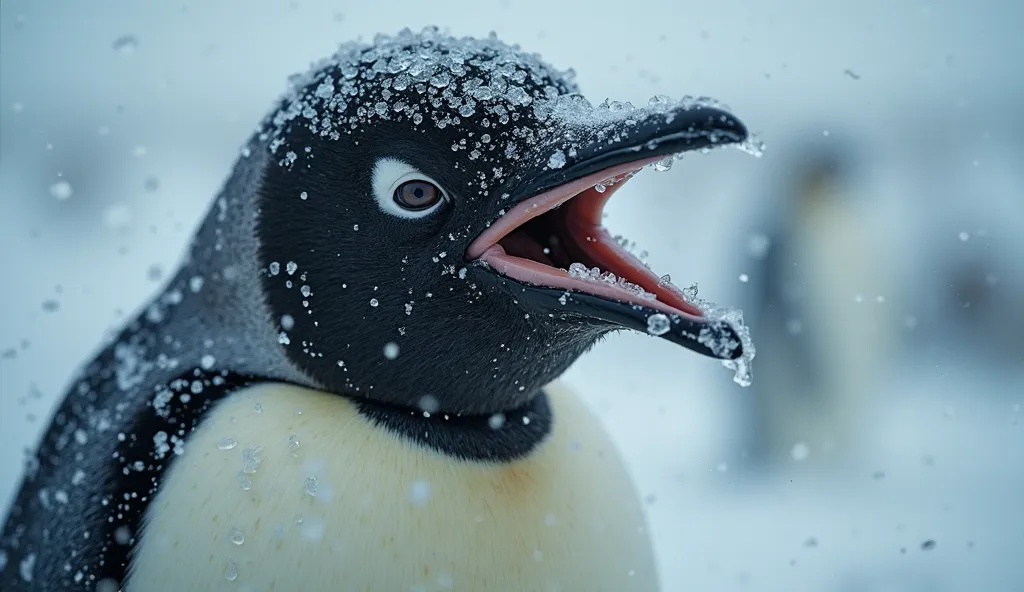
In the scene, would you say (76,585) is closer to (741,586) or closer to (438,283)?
(438,283)

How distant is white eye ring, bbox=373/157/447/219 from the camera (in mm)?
1106

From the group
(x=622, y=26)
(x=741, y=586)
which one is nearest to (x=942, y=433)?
(x=741, y=586)

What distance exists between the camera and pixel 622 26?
4.64m

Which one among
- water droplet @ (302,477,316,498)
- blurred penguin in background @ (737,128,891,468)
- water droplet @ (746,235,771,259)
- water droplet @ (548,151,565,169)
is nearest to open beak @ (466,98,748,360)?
water droplet @ (548,151,565,169)

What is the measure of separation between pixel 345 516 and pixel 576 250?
49cm

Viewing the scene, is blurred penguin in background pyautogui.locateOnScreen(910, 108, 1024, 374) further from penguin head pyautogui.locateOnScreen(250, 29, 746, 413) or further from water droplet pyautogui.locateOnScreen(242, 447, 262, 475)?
water droplet pyautogui.locateOnScreen(242, 447, 262, 475)

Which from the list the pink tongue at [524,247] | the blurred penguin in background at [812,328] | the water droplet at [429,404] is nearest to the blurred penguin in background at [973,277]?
the blurred penguin in background at [812,328]

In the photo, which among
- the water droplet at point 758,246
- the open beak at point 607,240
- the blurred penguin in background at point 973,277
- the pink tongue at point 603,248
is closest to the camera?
the open beak at point 607,240

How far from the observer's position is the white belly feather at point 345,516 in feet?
3.48

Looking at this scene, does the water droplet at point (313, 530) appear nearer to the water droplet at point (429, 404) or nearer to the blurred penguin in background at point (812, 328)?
the water droplet at point (429, 404)

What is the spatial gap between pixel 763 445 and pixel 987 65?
6.61 m

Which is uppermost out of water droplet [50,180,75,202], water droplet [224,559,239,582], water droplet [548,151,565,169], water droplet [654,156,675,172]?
water droplet [654,156,675,172]

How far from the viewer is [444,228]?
3.67 feet

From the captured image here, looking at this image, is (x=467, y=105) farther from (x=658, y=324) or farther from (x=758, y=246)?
(x=758, y=246)
